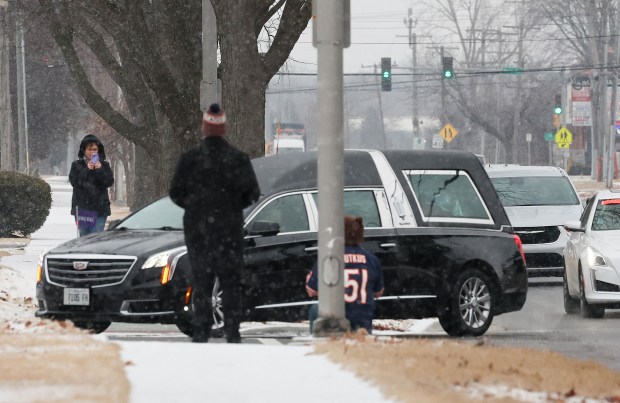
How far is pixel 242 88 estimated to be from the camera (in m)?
20.5

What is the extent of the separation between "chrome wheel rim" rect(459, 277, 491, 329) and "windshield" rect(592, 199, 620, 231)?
3.38 meters

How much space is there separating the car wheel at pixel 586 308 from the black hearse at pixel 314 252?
1982 mm

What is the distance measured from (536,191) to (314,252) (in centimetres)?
1080

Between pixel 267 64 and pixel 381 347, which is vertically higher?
pixel 267 64

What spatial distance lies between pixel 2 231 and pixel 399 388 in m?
26.6

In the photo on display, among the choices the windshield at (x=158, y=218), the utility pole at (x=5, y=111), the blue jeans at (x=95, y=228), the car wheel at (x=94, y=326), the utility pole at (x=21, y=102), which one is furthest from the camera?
the utility pole at (x=21, y=102)

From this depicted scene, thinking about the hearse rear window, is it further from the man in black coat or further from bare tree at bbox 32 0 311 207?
bare tree at bbox 32 0 311 207

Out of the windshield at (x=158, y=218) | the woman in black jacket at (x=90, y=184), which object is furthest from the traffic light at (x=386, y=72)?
the windshield at (x=158, y=218)

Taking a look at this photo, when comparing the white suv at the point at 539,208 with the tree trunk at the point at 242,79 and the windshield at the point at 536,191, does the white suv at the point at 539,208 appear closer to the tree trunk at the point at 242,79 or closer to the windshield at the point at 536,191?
the windshield at the point at 536,191

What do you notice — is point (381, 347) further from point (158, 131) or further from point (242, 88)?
point (158, 131)

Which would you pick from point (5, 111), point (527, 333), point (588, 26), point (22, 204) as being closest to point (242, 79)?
point (527, 333)

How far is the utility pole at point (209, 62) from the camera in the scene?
2094 cm

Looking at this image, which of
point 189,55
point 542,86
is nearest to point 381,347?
point 189,55

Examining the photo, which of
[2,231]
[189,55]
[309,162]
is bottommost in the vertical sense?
[2,231]
